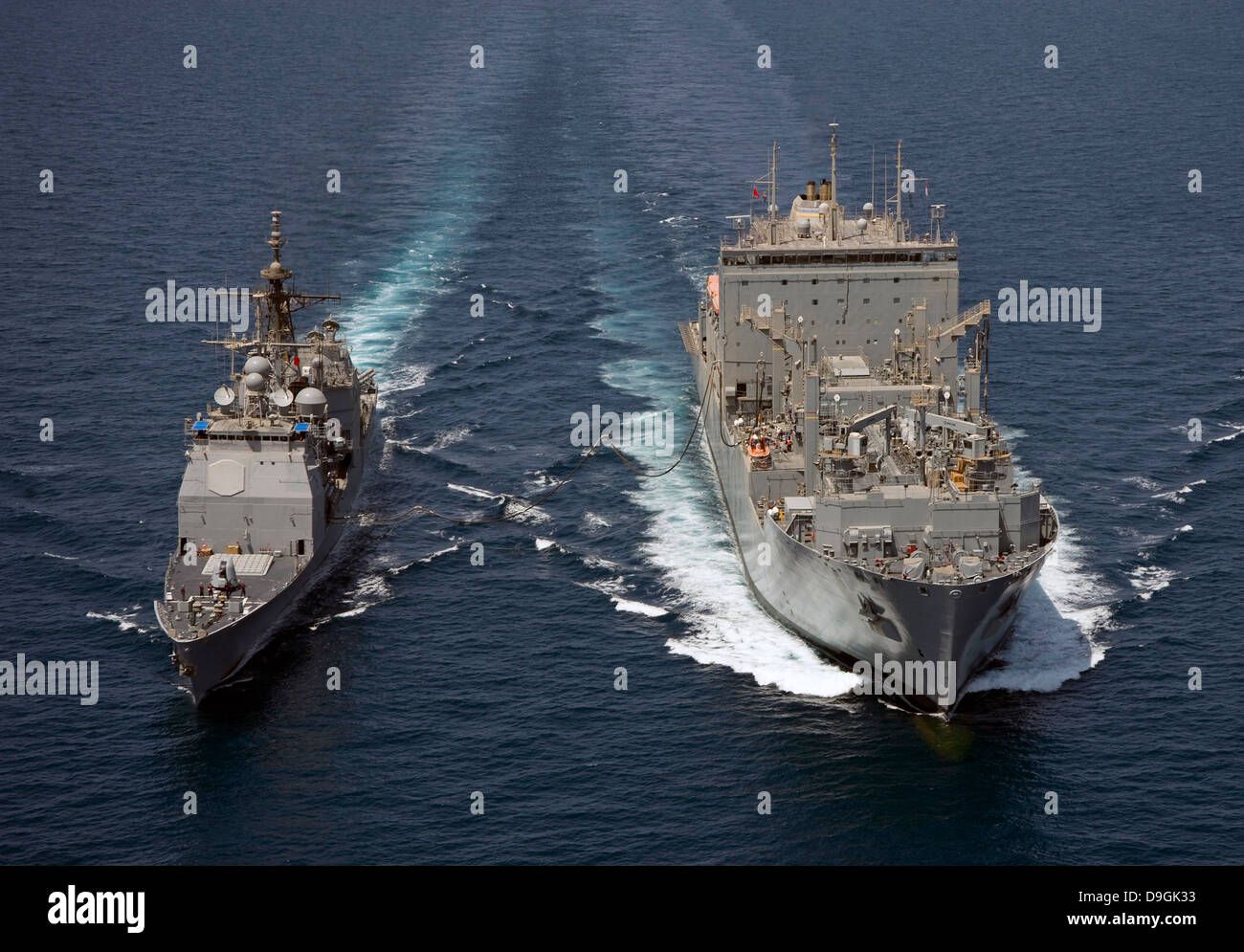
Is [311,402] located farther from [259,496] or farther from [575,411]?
[575,411]

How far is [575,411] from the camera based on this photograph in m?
105

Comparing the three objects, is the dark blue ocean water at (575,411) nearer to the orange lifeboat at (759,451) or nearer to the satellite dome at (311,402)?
the orange lifeboat at (759,451)

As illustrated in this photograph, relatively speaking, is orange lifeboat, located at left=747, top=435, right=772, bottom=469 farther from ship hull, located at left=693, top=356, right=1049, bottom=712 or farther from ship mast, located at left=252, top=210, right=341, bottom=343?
ship mast, located at left=252, top=210, right=341, bottom=343

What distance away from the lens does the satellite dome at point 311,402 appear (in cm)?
9219

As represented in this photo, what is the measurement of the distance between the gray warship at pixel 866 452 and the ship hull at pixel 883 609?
3.4 inches

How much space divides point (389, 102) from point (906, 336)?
232 feet

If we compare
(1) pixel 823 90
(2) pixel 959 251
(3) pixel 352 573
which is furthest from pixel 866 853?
(1) pixel 823 90

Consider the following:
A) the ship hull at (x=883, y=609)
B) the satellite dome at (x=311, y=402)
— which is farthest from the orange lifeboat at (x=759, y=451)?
the satellite dome at (x=311, y=402)

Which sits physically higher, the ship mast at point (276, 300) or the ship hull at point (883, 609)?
the ship mast at point (276, 300)

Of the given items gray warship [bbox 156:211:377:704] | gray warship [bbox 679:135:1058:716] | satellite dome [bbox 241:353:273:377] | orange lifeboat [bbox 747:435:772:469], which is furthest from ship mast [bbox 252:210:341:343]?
orange lifeboat [bbox 747:435:772:469]

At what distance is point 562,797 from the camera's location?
67.8 m

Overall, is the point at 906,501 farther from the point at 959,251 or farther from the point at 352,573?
the point at 959,251

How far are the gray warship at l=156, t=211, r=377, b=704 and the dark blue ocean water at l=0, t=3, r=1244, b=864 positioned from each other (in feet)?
6.31

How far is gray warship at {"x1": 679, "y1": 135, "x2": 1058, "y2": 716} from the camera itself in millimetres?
74312
